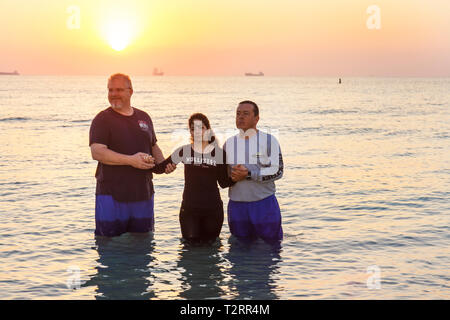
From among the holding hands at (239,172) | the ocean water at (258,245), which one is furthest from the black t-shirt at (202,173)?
the ocean water at (258,245)

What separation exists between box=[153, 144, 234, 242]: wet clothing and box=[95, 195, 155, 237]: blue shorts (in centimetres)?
54

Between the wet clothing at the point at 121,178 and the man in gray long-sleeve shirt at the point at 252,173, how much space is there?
3.94ft

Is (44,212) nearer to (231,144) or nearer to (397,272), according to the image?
(231,144)

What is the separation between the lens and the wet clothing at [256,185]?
7594 millimetres

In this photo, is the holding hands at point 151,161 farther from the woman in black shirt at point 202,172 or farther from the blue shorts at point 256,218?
the blue shorts at point 256,218

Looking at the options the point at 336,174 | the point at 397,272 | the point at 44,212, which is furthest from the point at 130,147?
the point at 336,174

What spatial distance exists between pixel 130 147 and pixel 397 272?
13.7 ft

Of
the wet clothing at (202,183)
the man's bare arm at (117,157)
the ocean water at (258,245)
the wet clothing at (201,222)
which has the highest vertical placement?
the man's bare arm at (117,157)

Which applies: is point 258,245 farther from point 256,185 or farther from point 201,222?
point 256,185

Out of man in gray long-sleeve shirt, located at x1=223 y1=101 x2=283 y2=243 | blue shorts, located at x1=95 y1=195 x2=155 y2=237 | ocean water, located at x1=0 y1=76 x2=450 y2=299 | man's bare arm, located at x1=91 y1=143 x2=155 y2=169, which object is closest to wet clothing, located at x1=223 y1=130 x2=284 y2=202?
man in gray long-sleeve shirt, located at x1=223 y1=101 x2=283 y2=243

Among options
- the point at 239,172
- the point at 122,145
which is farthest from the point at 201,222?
the point at 122,145

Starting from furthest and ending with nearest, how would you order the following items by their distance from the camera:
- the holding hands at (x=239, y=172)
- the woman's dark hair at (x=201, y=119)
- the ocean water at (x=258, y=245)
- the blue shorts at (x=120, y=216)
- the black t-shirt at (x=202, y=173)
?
the blue shorts at (x=120, y=216)
the black t-shirt at (x=202, y=173)
the woman's dark hair at (x=201, y=119)
the holding hands at (x=239, y=172)
the ocean water at (x=258, y=245)

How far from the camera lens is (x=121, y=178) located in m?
7.65

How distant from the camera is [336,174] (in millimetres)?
17766
